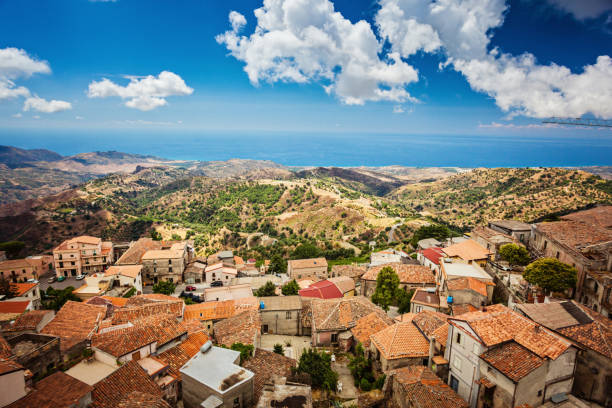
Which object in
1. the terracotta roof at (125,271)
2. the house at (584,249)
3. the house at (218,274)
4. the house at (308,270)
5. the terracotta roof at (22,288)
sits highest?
the house at (584,249)

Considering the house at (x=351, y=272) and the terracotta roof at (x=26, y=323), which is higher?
the terracotta roof at (x=26, y=323)

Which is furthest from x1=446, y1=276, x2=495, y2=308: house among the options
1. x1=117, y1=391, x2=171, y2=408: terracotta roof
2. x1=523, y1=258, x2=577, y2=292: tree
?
x1=117, y1=391, x2=171, y2=408: terracotta roof

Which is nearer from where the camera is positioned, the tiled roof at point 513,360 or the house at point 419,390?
the tiled roof at point 513,360

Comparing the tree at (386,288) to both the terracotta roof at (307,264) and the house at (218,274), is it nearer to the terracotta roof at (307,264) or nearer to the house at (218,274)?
the terracotta roof at (307,264)

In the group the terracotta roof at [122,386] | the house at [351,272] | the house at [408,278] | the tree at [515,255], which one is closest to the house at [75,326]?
the terracotta roof at [122,386]

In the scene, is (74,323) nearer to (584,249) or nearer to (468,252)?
(468,252)

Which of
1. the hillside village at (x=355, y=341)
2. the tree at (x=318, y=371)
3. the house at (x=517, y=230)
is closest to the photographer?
the hillside village at (x=355, y=341)

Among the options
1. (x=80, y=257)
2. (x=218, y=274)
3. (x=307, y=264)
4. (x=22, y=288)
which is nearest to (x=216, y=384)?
(x=22, y=288)

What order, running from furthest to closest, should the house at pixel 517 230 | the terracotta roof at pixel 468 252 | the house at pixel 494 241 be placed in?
the house at pixel 517 230 < the house at pixel 494 241 < the terracotta roof at pixel 468 252
